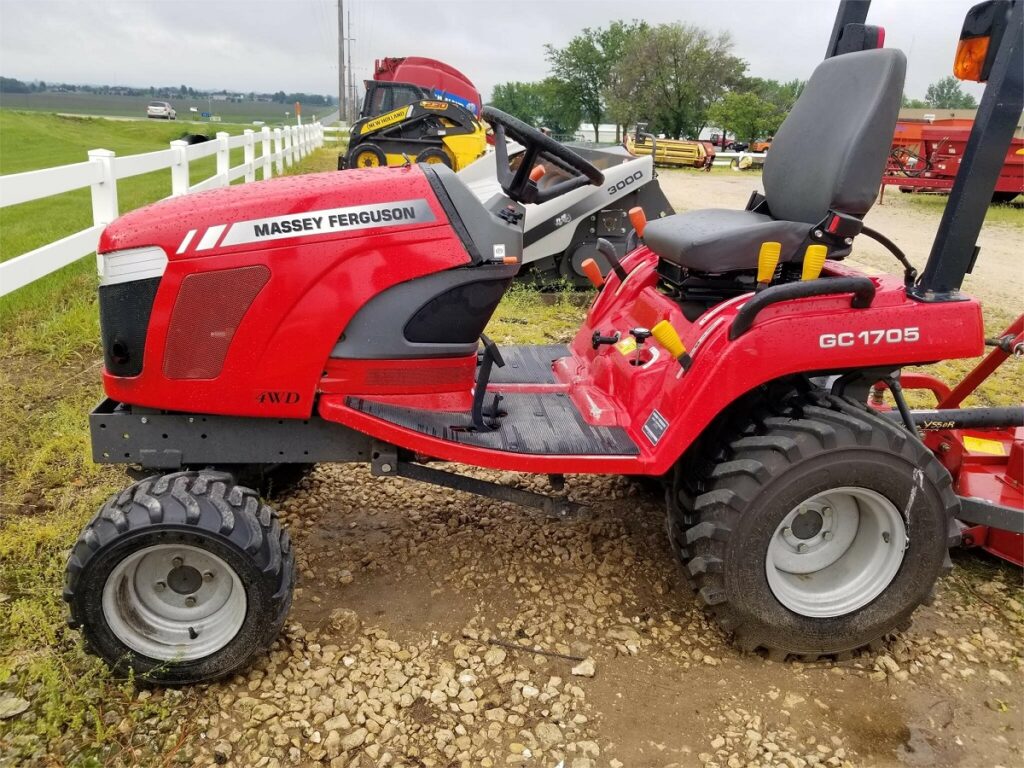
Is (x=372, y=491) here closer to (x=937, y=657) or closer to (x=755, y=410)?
(x=755, y=410)

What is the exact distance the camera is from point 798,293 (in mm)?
2279

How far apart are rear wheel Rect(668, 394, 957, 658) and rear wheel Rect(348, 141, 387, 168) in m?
10.9

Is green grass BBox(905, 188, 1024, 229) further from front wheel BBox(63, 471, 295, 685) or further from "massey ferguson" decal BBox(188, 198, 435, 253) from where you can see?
front wheel BBox(63, 471, 295, 685)

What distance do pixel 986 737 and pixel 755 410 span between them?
1072 millimetres

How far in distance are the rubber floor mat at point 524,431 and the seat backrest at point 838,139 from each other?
39.4 inches

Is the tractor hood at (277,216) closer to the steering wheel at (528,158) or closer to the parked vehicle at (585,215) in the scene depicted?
the steering wheel at (528,158)

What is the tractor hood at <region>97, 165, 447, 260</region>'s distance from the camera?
220cm

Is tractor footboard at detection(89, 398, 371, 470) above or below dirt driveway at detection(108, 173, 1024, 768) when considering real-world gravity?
above

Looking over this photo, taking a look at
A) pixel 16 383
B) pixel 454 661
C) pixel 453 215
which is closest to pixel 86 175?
pixel 16 383

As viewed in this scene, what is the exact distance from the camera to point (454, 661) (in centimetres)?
241

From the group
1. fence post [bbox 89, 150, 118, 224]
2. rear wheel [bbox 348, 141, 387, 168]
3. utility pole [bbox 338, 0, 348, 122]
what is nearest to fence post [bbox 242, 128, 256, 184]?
rear wheel [bbox 348, 141, 387, 168]

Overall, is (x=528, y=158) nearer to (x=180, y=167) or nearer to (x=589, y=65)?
(x=180, y=167)

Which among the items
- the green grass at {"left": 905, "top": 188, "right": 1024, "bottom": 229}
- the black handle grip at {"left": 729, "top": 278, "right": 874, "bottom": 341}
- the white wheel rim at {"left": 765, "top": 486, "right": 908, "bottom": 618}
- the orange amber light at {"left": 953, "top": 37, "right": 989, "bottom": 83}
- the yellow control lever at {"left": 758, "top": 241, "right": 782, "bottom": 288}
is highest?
the orange amber light at {"left": 953, "top": 37, "right": 989, "bottom": 83}

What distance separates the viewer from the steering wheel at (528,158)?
8.53 ft
